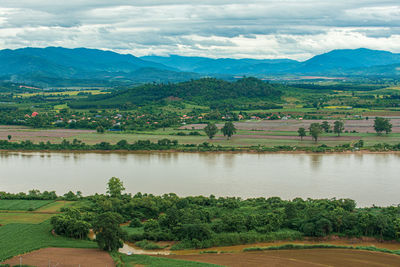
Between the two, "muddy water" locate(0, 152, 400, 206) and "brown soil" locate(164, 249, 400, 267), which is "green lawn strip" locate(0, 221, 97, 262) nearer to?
"brown soil" locate(164, 249, 400, 267)

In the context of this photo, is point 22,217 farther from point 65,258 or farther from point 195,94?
point 195,94

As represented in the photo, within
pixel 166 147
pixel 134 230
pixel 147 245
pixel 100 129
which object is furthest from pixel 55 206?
pixel 100 129

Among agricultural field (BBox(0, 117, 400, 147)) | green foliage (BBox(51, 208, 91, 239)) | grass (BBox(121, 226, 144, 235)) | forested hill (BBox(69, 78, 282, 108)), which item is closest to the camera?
green foliage (BBox(51, 208, 91, 239))

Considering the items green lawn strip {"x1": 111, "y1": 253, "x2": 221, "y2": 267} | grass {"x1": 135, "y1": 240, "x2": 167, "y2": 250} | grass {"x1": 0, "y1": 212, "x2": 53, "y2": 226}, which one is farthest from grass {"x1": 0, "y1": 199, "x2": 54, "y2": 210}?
green lawn strip {"x1": 111, "y1": 253, "x2": 221, "y2": 267}

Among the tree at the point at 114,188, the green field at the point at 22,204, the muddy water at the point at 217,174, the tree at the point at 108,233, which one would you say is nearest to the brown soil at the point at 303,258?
the tree at the point at 108,233

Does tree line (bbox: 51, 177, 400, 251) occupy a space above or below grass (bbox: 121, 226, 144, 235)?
above

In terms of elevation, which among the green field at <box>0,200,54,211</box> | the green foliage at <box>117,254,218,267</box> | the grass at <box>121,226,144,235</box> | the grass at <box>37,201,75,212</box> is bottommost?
the green foliage at <box>117,254,218,267</box>

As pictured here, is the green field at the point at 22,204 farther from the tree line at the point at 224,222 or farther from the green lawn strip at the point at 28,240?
the green lawn strip at the point at 28,240
